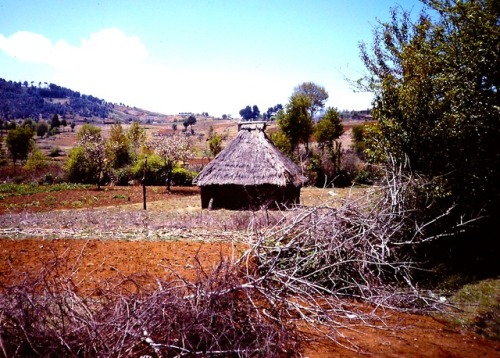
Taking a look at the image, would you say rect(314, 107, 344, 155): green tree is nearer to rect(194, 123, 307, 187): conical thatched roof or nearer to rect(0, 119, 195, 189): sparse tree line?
rect(0, 119, 195, 189): sparse tree line

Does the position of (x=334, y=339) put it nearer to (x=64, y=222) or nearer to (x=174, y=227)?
(x=174, y=227)

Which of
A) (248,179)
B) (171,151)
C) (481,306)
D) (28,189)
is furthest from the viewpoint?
(171,151)

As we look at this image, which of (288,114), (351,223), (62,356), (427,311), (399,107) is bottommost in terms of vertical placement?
(427,311)

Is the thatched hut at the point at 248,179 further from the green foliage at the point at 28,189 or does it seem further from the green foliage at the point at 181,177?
the green foliage at the point at 28,189

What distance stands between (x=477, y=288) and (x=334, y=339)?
3487 mm

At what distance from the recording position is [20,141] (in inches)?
1492

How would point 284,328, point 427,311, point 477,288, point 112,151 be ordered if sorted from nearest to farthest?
point 284,328 → point 427,311 → point 477,288 → point 112,151

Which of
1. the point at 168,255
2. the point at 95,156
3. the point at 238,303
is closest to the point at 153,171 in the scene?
the point at 95,156

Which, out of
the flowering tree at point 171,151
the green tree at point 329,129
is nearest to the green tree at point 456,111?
the flowering tree at point 171,151

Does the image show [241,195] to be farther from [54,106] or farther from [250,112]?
[54,106]

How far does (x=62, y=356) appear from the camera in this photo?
321 cm

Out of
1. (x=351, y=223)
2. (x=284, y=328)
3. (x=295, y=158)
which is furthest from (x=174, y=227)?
(x=295, y=158)

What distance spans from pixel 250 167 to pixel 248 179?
2.32ft

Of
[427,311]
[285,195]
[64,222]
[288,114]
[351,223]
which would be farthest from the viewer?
[288,114]
